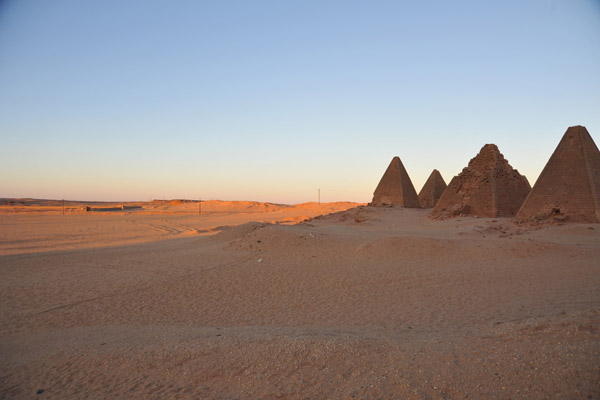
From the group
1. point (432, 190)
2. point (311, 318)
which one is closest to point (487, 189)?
point (432, 190)

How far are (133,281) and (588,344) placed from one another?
30.1ft

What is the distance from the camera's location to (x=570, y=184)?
1446 cm

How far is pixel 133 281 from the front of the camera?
9.42 meters

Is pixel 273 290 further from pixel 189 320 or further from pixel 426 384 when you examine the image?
pixel 426 384

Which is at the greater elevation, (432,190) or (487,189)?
(432,190)

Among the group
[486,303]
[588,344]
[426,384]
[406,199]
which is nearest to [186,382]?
[426,384]

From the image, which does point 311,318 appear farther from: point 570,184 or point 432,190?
point 432,190

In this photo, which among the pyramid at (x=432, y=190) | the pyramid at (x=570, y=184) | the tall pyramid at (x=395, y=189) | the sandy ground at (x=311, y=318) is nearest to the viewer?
the sandy ground at (x=311, y=318)

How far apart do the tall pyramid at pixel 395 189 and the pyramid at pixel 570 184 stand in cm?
1027

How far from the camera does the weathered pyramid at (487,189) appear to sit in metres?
18.5

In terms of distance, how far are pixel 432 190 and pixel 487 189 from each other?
36.9 ft

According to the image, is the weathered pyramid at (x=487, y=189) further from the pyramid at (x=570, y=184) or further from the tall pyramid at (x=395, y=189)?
the tall pyramid at (x=395, y=189)

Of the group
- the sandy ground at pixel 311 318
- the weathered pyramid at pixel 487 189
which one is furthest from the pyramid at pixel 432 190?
the sandy ground at pixel 311 318

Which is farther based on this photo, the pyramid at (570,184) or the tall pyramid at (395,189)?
the tall pyramid at (395,189)
